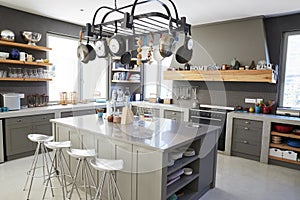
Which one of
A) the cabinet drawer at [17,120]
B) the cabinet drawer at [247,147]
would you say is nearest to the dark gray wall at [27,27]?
the cabinet drawer at [17,120]

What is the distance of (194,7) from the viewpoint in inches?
150

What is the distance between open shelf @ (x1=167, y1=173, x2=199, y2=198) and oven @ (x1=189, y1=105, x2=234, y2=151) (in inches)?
80.8

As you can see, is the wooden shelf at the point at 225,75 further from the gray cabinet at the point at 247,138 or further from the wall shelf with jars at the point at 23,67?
the wall shelf with jars at the point at 23,67

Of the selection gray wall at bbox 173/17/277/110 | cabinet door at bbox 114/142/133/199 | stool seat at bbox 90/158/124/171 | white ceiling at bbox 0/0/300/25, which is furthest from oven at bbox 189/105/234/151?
stool seat at bbox 90/158/124/171

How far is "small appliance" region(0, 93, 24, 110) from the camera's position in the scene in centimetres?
386

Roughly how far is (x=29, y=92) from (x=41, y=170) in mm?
1836

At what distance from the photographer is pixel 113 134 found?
2.43 m

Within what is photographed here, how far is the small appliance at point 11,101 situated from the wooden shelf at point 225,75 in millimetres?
3195

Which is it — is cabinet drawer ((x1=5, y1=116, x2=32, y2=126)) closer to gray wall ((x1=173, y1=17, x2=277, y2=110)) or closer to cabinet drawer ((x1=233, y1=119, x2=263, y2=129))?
gray wall ((x1=173, y1=17, x2=277, y2=110))

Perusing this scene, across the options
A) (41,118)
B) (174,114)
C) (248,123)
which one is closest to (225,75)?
(248,123)

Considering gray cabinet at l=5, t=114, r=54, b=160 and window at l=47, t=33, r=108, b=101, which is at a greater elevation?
window at l=47, t=33, r=108, b=101

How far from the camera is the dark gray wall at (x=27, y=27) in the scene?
4098 mm

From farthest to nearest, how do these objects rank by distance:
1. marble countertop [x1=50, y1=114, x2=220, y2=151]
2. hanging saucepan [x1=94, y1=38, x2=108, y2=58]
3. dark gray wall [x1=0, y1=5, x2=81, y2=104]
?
dark gray wall [x1=0, y1=5, x2=81, y2=104] < hanging saucepan [x1=94, y1=38, x2=108, y2=58] < marble countertop [x1=50, y1=114, x2=220, y2=151]

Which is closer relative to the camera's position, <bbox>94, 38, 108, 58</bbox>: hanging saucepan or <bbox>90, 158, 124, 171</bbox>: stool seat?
<bbox>90, 158, 124, 171</bbox>: stool seat
